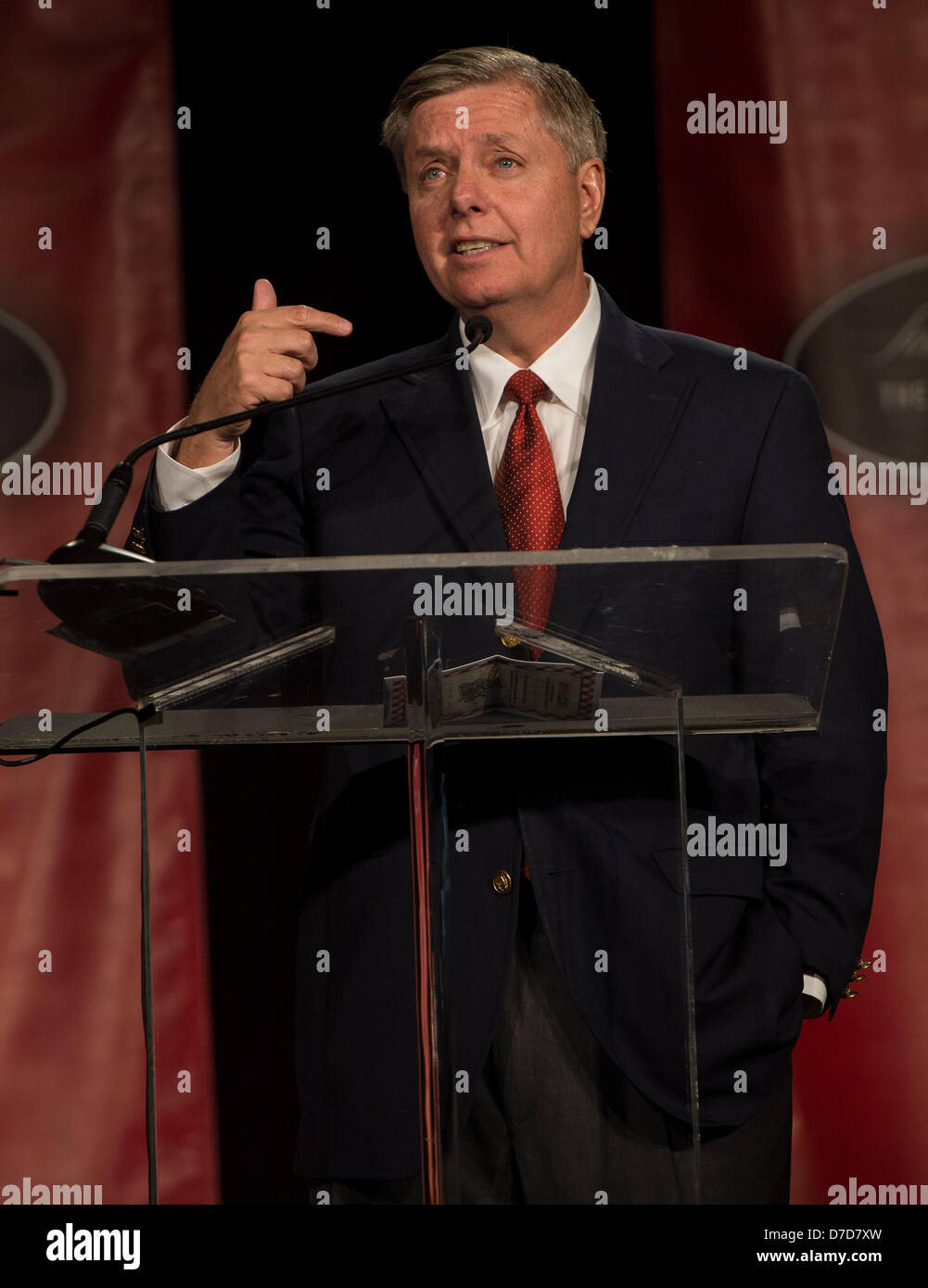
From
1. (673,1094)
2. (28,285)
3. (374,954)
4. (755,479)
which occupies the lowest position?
(673,1094)

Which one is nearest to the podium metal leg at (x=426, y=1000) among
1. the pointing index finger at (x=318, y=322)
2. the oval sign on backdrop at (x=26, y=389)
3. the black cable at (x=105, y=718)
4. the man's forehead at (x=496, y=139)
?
the black cable at (x=105, y=718)

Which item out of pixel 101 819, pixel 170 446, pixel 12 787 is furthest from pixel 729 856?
pixel 12 787

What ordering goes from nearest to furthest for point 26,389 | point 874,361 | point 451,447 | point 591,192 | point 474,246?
point 451,447, point 474,246, point 591,192, point 874,361, point 26,389

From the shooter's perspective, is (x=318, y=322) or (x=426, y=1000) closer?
(x=426, y=1000)

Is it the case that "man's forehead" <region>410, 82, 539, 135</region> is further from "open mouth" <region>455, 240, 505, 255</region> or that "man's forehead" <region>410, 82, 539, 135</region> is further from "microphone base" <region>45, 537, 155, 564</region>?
"microphone base" <region>45, 537, 155, 564</region>

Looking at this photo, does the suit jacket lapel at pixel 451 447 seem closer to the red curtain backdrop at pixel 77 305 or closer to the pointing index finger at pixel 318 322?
the pointing index finger at pixel 318 322

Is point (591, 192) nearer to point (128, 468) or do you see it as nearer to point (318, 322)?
point (318, 322)

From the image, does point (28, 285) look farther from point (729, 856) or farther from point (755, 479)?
point (729, 856)

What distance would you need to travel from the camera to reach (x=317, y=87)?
2.29 m

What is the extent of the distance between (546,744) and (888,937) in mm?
1135

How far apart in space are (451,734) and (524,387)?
2.42 feet

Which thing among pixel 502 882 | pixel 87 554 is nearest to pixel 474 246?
pixel 87 554

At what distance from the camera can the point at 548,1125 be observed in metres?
1.23

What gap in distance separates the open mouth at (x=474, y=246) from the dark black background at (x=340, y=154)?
1.12 feet
